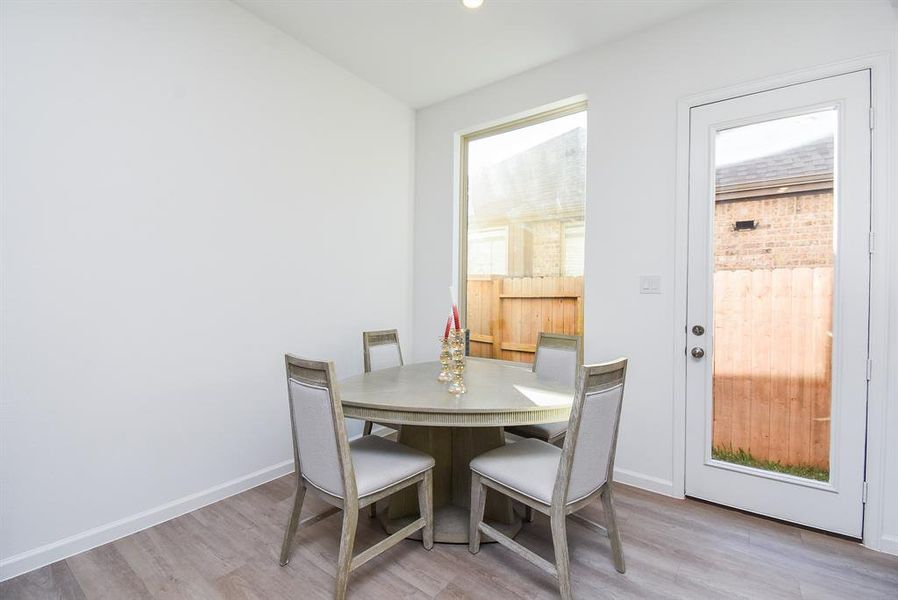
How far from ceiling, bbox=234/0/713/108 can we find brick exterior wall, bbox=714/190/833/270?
1243 mm

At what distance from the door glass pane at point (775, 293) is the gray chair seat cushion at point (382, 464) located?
1.85 meters

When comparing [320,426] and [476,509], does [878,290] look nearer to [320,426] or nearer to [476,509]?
[476,509]

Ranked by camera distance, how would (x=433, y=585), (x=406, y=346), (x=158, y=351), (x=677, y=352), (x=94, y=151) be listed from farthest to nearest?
1. (x=406, y=346)
2. (x=677, y=352)
3. (x=158, y=351)
4. (x=94, y=151)
5. (x=433, y=585)

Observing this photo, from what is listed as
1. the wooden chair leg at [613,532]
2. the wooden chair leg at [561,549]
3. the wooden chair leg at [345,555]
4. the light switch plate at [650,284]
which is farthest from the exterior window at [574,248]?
the wooden chair leg at [345,555]

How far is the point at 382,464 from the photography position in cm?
175

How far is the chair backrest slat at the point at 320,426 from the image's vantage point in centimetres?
155

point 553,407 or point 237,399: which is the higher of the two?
point 553,407

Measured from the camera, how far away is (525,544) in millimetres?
1943

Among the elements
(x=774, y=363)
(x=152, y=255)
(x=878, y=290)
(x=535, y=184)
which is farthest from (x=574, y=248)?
(x=152, y=255)

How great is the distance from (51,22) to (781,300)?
384 cm

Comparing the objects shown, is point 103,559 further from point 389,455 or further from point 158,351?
point 389,455

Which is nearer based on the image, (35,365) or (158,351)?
(35,365)

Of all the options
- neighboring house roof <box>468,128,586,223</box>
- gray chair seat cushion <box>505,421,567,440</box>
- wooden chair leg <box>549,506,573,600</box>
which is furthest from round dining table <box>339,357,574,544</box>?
neighboring house roof <box>468,128,586,223</box>

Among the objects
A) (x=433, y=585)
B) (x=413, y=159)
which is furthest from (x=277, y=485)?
(x=413, y=159)
